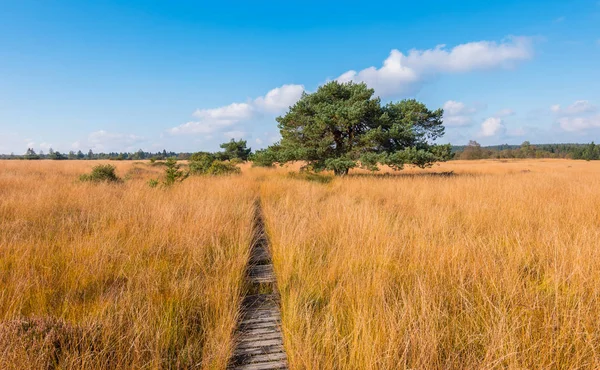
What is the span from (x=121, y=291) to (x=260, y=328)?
1319 millimetres

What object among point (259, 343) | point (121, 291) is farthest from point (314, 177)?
point (259, 343)

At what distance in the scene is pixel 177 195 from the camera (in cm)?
771

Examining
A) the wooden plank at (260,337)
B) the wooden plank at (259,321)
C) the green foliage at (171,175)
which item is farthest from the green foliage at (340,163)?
the wooden plank at (260,337)

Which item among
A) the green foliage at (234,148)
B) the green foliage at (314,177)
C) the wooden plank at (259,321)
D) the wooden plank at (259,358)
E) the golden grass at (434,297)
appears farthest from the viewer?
the green foliage at (234,148)

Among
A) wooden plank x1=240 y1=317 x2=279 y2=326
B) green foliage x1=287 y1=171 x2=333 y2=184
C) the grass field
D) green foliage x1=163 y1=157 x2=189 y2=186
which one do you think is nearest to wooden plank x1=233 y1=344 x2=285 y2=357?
the grass field

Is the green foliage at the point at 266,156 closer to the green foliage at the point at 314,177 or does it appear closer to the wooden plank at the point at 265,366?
the green foliage at the point at 314,177

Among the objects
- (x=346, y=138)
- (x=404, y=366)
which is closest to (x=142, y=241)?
(x=404, y=366)

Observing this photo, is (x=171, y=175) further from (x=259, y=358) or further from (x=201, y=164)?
(x=259, y=358)

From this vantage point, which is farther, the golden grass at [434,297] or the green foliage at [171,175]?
the green foliage at [171,175]

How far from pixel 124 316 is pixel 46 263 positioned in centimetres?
183

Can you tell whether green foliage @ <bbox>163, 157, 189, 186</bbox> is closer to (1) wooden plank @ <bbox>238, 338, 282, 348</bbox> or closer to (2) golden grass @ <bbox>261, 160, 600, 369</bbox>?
(2) golden grass @ <bbox>261, 160, 600, 369</bbox>

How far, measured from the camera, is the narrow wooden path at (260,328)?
190 centimetres

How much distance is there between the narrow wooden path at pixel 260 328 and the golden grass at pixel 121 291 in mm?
144

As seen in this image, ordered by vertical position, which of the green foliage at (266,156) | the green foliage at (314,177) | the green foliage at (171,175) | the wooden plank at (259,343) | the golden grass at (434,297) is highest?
the green foliage at (266,156)
